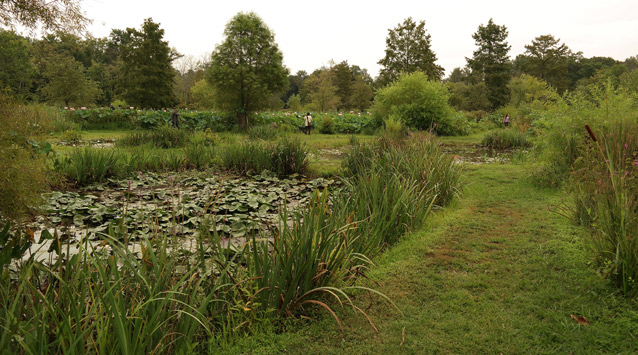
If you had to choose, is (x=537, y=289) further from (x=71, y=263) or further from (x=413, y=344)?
(x=71, y=263)

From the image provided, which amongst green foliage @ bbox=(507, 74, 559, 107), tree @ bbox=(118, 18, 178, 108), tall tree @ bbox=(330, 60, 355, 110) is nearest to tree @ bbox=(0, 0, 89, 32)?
tree @ bbox=(118, 18, 178, 108)

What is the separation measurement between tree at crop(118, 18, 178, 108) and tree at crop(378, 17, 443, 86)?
2049cm

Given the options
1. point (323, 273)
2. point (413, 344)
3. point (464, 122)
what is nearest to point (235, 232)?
point (323, 273)

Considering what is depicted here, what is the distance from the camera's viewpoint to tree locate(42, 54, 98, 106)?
28.8m

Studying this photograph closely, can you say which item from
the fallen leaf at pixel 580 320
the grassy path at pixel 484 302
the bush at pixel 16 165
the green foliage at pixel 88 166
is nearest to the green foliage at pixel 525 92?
the grassy path at pixel 484 302

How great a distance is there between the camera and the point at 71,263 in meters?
2.49

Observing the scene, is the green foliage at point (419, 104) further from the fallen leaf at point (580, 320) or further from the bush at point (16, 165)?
the bush at point (16, 165)

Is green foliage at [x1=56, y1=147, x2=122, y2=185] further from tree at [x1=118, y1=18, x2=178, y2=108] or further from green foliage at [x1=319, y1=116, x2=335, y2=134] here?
tree at [x1=118, y1=18, x2=178, y2=108]

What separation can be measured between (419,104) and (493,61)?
32.3 meters

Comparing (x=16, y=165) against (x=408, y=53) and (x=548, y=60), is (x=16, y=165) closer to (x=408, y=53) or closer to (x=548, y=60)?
(x=408, y=53)

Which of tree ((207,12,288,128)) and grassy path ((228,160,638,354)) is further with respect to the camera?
tree ((207,12,288,128))

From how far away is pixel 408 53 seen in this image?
3903 centimetres

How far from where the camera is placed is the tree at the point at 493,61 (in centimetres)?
4397

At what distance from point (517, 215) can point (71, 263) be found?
218 inches
